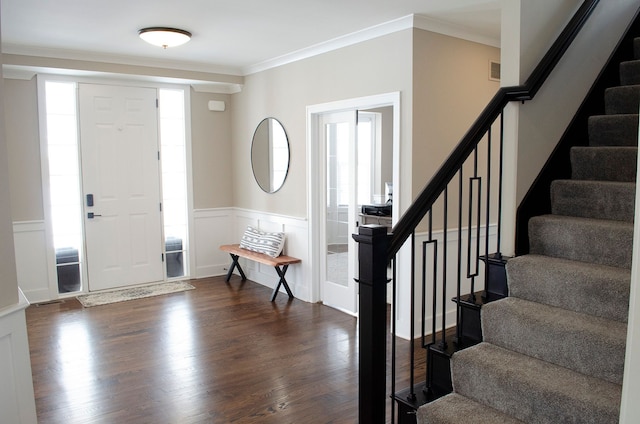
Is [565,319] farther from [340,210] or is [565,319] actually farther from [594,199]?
[340,210]

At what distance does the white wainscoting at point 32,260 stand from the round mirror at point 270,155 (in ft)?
8.16

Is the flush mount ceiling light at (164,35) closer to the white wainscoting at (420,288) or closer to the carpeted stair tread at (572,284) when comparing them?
the white wainscoting at (420,288)

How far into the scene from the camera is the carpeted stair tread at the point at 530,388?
1.71 meters

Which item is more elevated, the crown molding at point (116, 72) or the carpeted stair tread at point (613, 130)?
the crown molding at point (116, 72)

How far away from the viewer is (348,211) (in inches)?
194

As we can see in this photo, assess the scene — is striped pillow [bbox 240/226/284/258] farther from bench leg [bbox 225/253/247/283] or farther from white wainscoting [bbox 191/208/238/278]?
white wainscoting [bbox 191/208/238/278]

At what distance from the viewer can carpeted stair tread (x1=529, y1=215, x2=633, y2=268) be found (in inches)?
85.4

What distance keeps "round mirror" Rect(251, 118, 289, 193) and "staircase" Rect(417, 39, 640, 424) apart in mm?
3454

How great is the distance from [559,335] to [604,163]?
3.76 ft

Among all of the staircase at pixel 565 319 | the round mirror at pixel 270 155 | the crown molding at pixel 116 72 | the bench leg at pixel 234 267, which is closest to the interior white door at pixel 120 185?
the crown molding at pixel 116 72

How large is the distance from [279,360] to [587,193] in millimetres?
2421

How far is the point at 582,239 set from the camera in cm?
230

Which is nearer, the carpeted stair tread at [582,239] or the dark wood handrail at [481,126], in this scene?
the dark wood handrail at [481,126]

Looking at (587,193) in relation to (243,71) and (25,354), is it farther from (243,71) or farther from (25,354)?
(243,71)
